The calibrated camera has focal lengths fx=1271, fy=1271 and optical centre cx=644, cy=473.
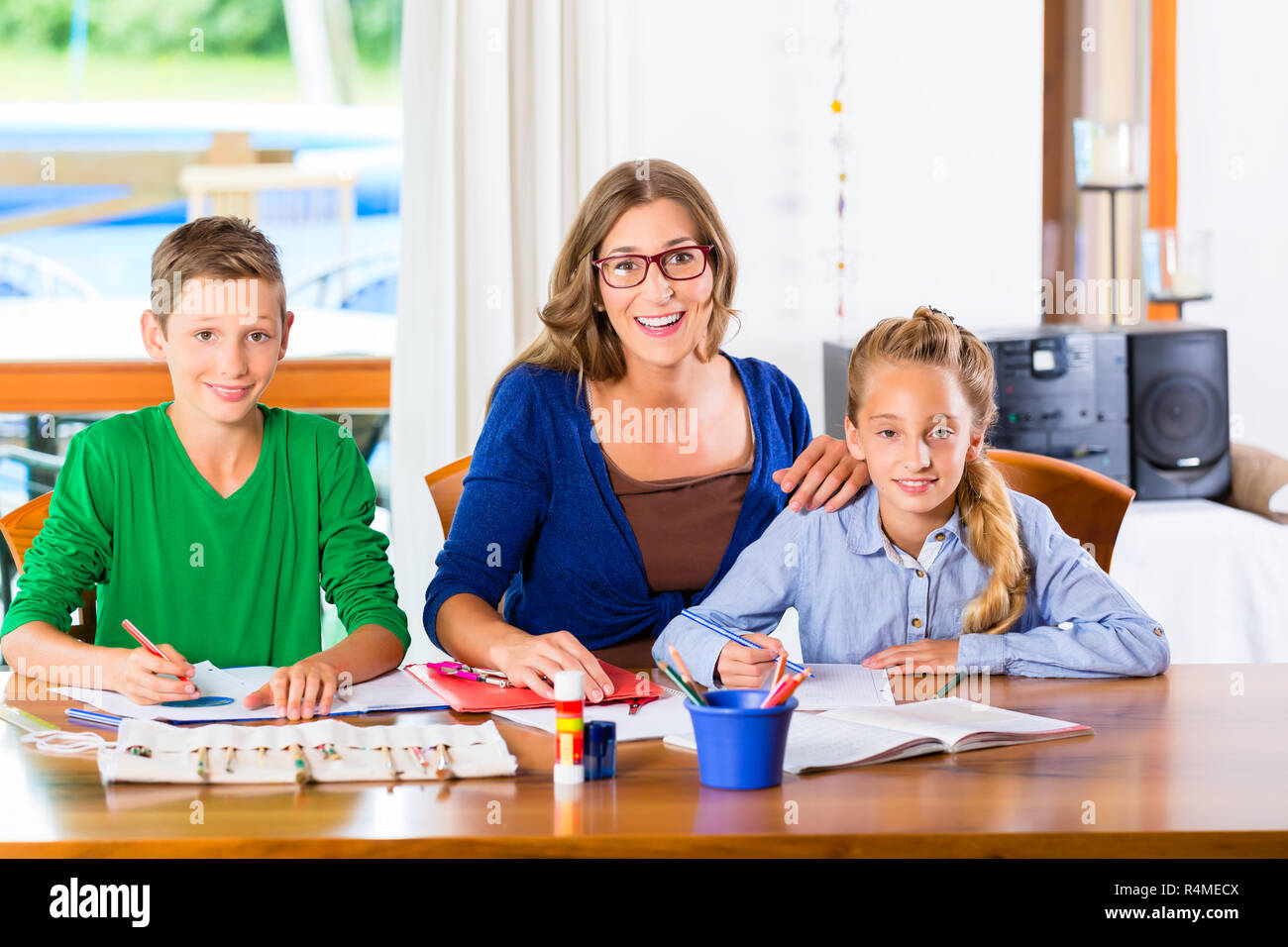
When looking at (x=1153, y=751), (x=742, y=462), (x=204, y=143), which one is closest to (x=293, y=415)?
(x=742, y=462)

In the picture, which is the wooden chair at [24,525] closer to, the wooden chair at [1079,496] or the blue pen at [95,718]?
the blue pen at [95,718]

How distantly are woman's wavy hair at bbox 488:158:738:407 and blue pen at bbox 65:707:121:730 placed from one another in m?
0.78

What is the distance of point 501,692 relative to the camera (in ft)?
4.38

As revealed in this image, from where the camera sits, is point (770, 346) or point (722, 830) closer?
point (722, 830)

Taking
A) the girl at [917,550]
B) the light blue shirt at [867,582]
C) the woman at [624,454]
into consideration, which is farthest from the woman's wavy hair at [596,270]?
the light blue shirt at [867,582]

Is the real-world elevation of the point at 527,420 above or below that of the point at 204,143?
below

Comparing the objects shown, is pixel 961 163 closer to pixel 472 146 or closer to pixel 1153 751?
pixel 472 146

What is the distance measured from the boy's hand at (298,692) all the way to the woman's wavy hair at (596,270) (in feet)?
2.14

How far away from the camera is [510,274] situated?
124 inches

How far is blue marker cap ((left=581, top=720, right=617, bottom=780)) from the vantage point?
1.04 metres

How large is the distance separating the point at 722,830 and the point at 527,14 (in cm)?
267

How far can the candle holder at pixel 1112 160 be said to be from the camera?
3465 mm

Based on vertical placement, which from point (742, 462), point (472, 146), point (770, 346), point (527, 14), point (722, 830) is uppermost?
point (527, 14)

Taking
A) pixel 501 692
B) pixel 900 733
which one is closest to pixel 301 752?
pixel 501 692
